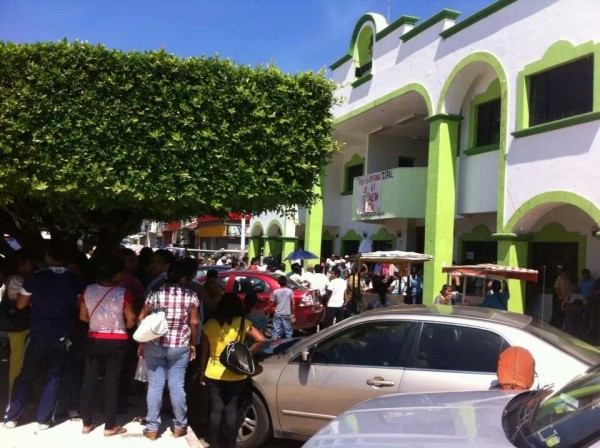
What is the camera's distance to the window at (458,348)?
14.4 ft

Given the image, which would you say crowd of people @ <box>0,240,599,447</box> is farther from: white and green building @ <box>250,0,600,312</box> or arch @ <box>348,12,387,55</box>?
arch @ <box>348,12,387,55</box>

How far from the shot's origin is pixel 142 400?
5867 millimetres

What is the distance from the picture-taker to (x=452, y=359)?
451 cm

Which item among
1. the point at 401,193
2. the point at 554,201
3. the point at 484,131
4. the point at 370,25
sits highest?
the point at 370,25

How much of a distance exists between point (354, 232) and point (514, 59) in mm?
10710

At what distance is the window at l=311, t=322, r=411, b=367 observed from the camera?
15.4ft

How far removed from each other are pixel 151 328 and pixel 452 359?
2.51 metres

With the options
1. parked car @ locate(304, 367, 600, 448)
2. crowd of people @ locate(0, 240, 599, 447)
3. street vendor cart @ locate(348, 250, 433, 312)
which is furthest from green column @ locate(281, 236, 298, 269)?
parked car @ locate(304, 367, 600, 448)

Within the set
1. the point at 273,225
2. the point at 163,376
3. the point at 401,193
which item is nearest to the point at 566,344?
the point at 163,376

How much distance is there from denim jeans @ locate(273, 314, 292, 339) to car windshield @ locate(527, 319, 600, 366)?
585 cm

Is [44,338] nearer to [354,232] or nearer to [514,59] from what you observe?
[514,59]

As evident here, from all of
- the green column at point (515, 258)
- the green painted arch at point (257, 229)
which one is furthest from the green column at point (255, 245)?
the green column at point (515, 258)

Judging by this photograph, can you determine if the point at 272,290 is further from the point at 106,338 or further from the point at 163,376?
the point at 106,338

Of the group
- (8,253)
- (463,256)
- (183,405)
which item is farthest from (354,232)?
(183,405)
